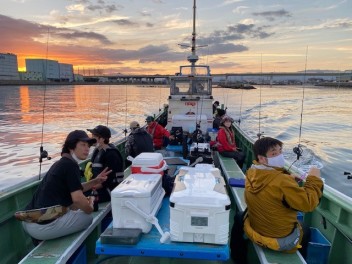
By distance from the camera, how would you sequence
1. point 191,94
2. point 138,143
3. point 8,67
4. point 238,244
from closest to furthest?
point 238,244
point 138,143
point 191,94
point 8,67

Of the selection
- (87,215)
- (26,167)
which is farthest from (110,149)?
(26,167)

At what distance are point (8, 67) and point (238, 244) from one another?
183 m

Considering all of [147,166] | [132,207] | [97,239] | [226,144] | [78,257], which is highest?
[147,166]

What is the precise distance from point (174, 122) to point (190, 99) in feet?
8.68

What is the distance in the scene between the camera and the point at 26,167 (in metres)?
12.6

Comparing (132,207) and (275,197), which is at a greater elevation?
(275,197)

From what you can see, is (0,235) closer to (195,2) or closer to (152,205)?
(152,205)

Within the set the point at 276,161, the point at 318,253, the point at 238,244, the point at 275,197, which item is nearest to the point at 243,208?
the point at 238,244

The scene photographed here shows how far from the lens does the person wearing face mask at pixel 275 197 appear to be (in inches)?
108

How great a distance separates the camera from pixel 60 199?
10.5 ft

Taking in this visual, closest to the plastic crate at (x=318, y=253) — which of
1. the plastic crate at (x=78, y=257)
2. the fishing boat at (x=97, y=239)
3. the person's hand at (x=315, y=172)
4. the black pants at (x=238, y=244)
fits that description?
the fishing boat at (x=97, y=239)

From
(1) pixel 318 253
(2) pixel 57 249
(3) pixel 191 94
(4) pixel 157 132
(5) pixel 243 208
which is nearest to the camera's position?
(2) pixel 57 249

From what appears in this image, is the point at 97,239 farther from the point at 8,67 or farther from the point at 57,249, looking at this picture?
the point at 8,67

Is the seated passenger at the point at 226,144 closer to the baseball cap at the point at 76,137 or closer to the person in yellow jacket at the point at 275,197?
the person in yellow jacket at the point at 275,197
